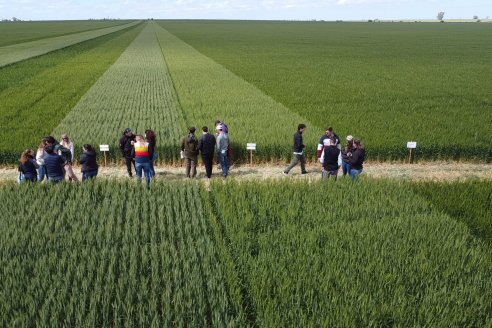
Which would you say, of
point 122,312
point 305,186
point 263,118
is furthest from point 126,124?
point 122,312

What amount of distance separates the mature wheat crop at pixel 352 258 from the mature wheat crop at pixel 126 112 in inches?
300

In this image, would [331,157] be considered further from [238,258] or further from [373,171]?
[238,258]

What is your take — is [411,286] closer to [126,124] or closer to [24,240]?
[24,240]

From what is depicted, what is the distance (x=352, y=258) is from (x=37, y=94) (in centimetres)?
2589

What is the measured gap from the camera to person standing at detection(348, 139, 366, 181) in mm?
10921

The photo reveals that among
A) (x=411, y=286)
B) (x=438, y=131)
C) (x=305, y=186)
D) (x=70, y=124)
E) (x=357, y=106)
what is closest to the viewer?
(x=411, y=286)

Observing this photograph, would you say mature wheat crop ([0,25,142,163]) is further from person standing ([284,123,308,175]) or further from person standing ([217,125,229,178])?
person standing ([284,123,308,175])

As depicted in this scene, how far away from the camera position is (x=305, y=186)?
9.43 meters

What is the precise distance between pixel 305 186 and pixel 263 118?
1026 centimetres

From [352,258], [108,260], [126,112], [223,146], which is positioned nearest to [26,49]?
[126,112]

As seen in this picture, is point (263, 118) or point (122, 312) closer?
point (122, 312)

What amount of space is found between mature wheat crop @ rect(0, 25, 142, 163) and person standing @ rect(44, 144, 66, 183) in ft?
19.3

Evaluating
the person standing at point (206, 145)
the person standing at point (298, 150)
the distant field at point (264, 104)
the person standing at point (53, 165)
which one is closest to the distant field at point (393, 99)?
the distant field at point (264, 104)

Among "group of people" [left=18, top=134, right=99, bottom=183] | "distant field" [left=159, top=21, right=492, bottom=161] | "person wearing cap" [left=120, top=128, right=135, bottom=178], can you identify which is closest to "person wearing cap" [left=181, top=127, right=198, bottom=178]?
"person wearing cap" [left=120, top=128, right=135, bottom=178]
